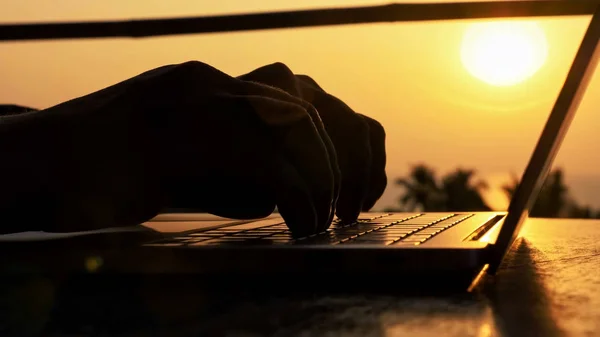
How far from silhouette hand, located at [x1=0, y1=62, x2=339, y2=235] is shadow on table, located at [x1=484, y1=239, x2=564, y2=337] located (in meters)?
0.16

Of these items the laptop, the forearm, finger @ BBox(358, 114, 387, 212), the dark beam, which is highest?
the dark beam

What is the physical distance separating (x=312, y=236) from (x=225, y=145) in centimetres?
10

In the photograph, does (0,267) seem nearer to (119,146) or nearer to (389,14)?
(119,146)

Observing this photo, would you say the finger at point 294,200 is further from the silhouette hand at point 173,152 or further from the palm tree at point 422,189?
the palm tree at point 422,189

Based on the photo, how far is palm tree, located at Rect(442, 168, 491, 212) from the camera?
41.6 feet

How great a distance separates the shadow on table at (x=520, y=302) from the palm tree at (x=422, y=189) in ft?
39.9

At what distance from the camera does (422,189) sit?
12.6 m

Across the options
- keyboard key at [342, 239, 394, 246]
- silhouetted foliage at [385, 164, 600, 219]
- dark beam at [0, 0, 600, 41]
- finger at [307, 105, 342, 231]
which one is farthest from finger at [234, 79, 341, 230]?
silhouetted foliage at [385, 164, 600, 219]

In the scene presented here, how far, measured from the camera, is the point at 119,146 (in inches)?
22.4

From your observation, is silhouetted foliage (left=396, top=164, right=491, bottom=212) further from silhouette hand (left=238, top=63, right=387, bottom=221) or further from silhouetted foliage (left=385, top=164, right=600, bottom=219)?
silhouette hand (left=238, top=63, right=387, bottom=221)

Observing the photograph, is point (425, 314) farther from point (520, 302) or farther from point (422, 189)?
point (422, 189)

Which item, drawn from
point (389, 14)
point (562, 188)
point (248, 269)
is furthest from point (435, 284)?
point (562, 188)

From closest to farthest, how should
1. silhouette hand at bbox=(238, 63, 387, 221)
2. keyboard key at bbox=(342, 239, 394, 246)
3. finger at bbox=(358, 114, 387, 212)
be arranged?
keyboard key at bbox=(342, 239, 394, 246)
silhouette hand at bbox=(238, 63, 387, 221)
finger at bbox=(358, 114, 387, 212)

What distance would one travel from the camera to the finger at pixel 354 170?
2.55ft
